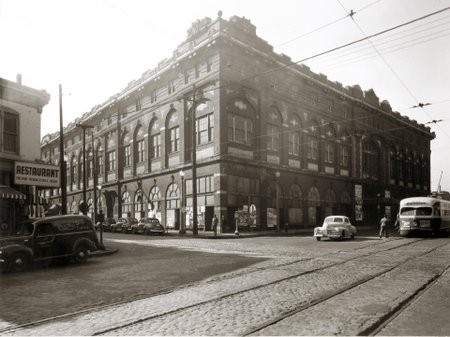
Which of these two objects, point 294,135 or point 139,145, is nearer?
point 294,135

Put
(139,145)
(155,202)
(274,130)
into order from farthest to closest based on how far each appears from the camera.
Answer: (139,145)
(155,202)
(274,130)

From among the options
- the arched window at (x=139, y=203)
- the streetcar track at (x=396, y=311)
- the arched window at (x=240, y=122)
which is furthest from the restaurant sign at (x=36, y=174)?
the arched window at (x=139, y=203)

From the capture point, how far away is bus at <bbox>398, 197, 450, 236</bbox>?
29125mm

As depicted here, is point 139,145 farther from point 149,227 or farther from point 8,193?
point 8,193

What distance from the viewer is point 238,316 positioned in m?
7.16

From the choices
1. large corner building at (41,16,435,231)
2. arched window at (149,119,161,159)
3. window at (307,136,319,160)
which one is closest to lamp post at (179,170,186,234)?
large corner building at (41,16,435,231)

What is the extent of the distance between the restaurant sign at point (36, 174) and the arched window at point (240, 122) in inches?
625

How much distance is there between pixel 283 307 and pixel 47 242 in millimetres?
9953

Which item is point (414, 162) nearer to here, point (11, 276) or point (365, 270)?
point (365, 270)

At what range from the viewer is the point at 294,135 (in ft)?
139

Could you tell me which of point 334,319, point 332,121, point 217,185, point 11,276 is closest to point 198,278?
point 334,319

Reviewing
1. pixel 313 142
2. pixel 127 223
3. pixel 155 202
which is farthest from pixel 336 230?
pixel 313 142

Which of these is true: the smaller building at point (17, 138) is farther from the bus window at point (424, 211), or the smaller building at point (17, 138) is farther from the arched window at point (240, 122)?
the bus window at point (424, 211)

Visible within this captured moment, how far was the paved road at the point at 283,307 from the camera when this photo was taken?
21.2ft
